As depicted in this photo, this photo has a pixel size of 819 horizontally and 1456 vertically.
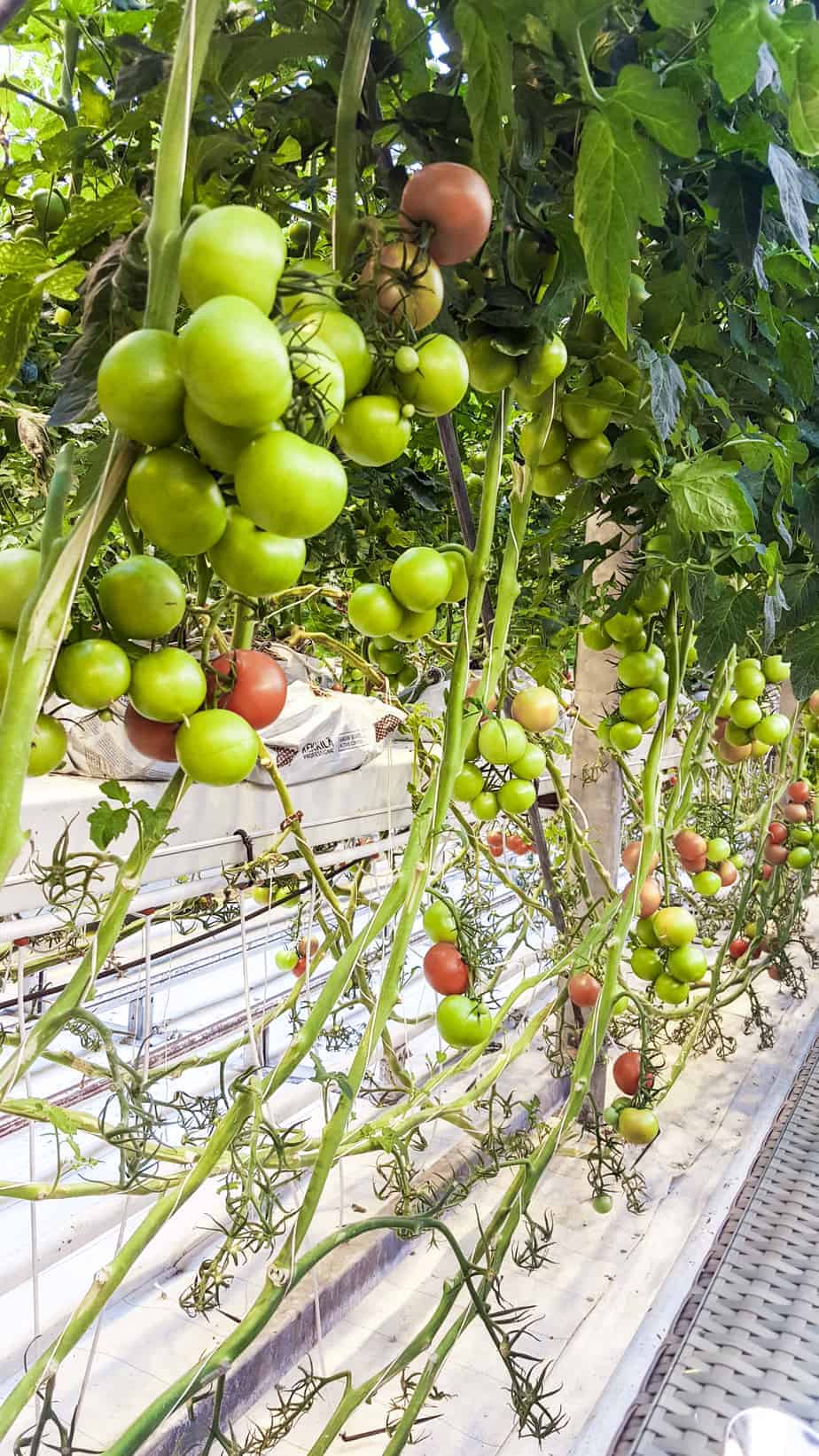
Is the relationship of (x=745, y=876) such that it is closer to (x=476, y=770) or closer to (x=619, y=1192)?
(x=619, y=1192)

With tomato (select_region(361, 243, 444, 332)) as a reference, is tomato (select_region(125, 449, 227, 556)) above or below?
below

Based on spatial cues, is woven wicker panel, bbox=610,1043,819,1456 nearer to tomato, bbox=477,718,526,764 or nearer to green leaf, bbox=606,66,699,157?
tomato, bbox=477,718,526,764

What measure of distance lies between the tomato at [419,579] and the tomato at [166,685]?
14 cm

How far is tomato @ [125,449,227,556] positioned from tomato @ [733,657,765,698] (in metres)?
0.75

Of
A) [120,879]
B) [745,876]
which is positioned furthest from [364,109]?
[745,876]

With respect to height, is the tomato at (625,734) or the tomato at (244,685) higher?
the tomato at (244,685)

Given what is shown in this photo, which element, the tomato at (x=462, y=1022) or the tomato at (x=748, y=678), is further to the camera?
the tomato at (x=748, y=678)

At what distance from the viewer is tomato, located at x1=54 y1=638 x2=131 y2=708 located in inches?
8.2

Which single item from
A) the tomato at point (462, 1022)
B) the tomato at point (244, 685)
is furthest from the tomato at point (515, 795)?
the tomato at point (244, 685)

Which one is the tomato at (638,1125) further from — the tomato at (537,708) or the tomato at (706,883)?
the tomato at (537,708)

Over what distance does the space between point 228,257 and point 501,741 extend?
0.35 metres

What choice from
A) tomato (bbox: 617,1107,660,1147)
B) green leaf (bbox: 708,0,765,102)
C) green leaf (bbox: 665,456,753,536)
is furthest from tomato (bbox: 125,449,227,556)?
tomato (bbox: 617,1107,660,1147)

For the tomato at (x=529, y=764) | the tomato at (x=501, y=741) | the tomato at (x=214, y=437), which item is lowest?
the tomato at (x=529, y=764)

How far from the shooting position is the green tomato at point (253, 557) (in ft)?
0.67
